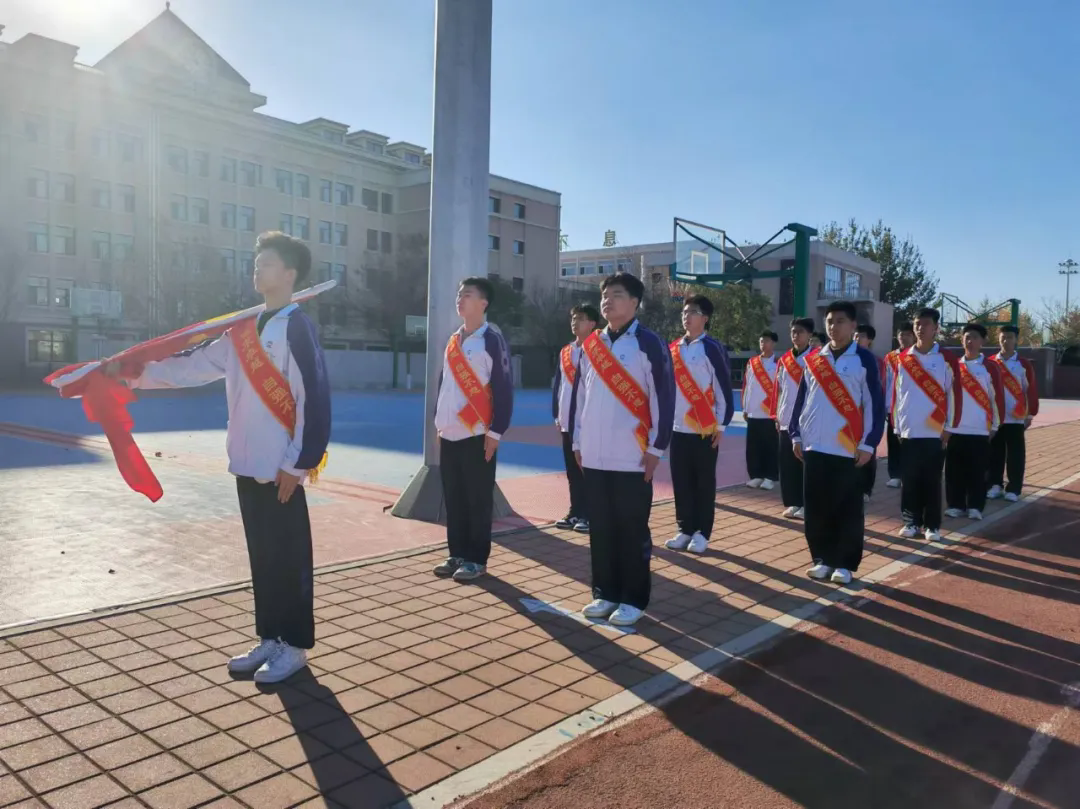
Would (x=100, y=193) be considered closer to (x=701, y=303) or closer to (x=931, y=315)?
(x=701, y=303)

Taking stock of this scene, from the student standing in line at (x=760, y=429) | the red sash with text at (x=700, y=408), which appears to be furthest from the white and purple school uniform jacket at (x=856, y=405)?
the student standing in line at (x=760, y=429)

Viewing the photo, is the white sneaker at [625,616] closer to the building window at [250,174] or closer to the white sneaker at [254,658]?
the white sneaker at [254,658]

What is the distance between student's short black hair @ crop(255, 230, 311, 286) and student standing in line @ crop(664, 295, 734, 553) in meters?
3.83

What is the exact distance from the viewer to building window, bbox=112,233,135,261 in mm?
43938

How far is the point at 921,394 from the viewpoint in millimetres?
7750

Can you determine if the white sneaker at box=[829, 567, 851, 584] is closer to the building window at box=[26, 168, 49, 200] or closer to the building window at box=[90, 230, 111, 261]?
the building window at box=[26, 168, 49, 200]

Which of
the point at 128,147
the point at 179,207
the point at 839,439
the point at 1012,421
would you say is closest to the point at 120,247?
the point at 179,207

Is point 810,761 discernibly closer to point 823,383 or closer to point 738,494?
point 823,383

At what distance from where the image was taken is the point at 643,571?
511 centimetres

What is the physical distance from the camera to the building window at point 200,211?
4694cm

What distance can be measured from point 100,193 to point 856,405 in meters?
45.9

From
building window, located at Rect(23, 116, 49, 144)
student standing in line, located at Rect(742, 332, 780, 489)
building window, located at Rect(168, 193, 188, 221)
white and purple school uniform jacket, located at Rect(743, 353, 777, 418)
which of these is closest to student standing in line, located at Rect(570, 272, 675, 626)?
white and purple school uniform jacket, located at Rect(743, 353, 777, 418)

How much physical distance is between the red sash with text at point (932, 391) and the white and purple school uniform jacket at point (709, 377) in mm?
1863

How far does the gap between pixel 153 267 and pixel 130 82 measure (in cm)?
996
